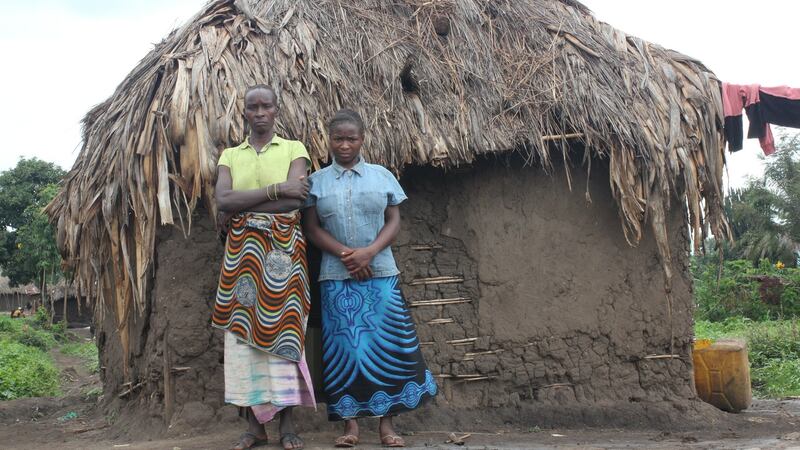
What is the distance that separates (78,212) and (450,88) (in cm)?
236

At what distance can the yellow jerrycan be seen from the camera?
19.0 ft

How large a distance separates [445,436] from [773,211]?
20.9m

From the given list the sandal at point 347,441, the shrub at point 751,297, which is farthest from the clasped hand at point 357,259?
the shrub at point 751,297

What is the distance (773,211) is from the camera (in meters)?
23.0

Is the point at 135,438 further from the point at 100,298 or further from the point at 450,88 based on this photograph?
the point at 450,88

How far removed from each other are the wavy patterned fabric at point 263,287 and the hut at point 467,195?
768 mm

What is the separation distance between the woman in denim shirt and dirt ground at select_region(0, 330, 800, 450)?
241 mm

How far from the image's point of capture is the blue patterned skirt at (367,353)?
13.3ft

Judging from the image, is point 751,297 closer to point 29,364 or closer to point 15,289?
point 29,364

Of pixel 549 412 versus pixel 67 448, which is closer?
pixel 67 448

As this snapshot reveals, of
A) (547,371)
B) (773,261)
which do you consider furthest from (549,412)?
(773,261)

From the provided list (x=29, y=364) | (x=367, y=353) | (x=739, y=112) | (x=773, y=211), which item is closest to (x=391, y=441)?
(x=367, y=353)

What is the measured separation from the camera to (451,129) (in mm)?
5117

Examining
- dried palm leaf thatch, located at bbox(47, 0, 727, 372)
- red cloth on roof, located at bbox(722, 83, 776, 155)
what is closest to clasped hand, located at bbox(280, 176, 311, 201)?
dried palm leaf thatch, located at bbox(47, 0, 727, 372)
